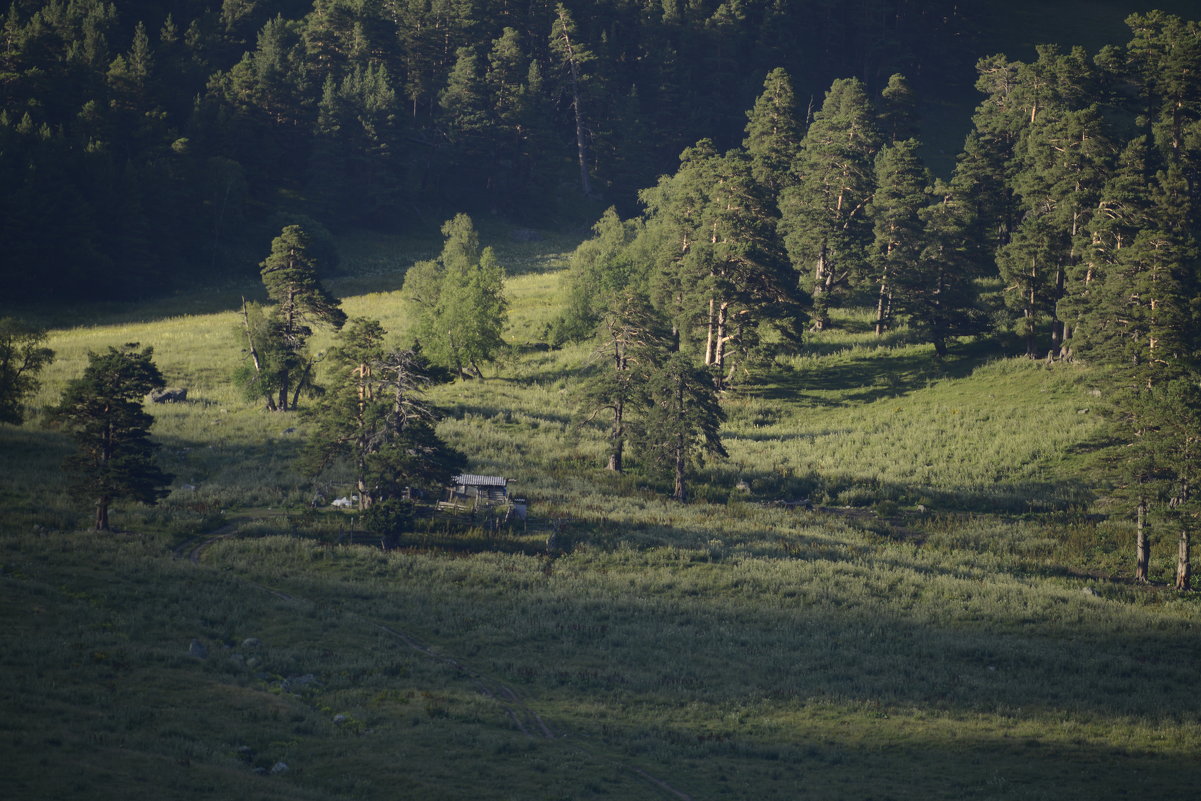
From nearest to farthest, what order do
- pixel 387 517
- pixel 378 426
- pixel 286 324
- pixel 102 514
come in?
pixel 102 514 → pixel 387 517 → pixel 378 426 → pixel 286 324

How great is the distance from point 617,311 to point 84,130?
73.3 metres

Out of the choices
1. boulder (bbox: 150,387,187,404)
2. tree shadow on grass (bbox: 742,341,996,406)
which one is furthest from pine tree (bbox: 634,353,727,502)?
boulder (bbox: 150,387,187,404)

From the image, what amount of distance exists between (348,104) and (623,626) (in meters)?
99.5

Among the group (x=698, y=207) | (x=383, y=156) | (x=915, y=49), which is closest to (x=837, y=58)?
(x=915, y=49)

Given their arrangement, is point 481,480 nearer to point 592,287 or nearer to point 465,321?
point 465,321

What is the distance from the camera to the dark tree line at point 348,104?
94312 mm

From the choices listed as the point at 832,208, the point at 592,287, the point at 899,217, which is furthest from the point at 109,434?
the point at 832,208

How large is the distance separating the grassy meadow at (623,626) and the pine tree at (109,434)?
1.94 meters

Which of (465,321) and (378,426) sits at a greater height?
(465,321)

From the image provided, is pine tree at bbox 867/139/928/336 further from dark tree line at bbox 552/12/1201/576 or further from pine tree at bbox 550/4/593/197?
pine tree at bbox 550/4/593/197

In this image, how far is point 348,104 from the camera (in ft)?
381

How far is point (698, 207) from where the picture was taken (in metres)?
69.7

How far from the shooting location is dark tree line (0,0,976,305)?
9431 centimetres

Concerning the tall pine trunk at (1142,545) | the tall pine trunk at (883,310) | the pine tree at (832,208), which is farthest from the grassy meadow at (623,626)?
the pine tree at (832,208)
